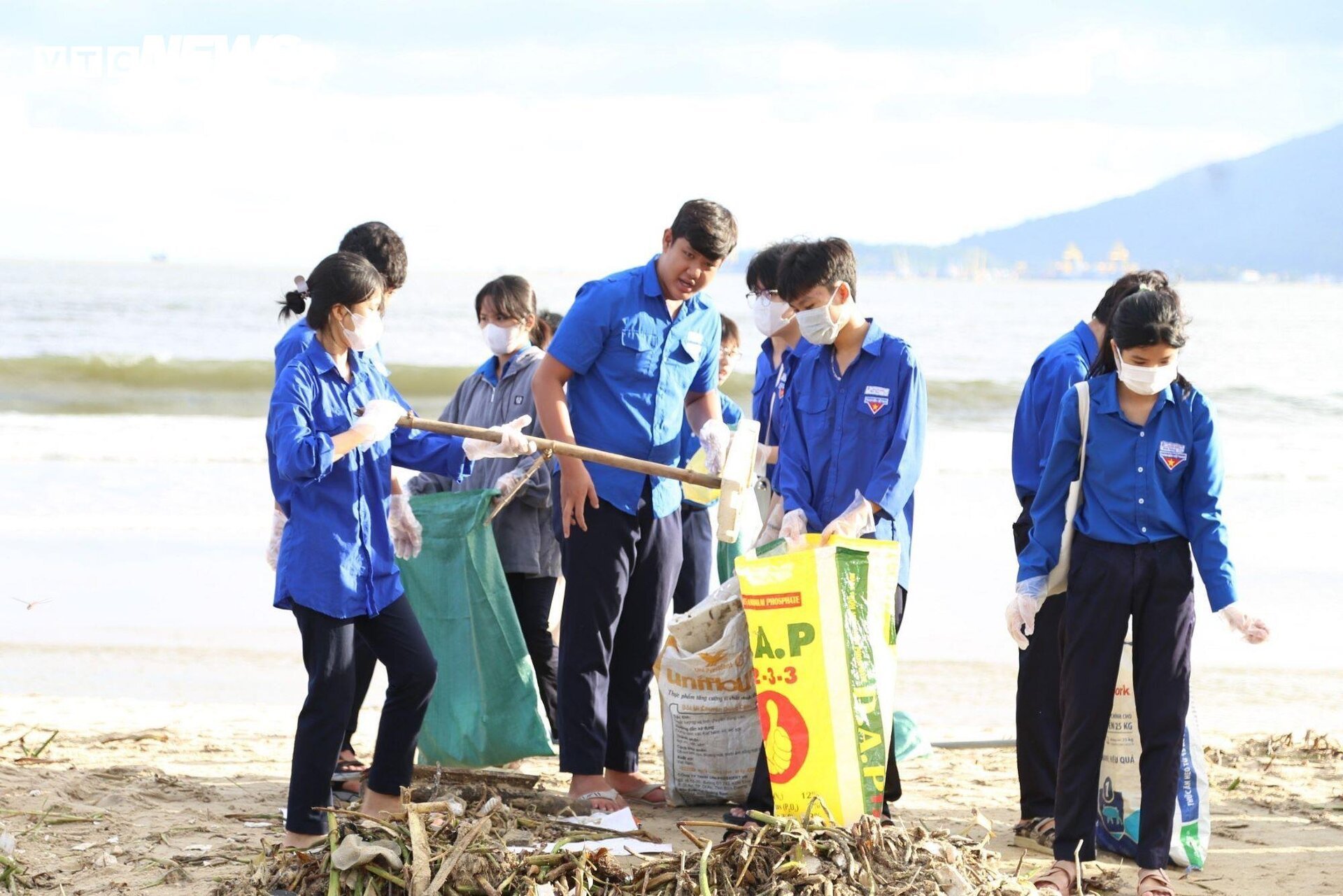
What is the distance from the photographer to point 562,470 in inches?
147

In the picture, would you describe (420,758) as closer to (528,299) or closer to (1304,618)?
(528,299)

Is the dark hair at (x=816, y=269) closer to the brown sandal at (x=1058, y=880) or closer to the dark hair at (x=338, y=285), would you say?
the dark hair at (x=338, y=285)

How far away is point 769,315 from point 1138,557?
6.02ft

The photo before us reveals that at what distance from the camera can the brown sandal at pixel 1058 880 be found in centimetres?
322

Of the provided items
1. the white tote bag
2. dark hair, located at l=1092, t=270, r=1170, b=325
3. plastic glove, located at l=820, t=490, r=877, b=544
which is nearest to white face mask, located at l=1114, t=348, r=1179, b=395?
the white tote bag

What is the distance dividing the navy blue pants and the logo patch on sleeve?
70.5 inches

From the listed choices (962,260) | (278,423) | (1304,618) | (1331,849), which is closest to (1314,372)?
(1304,618)

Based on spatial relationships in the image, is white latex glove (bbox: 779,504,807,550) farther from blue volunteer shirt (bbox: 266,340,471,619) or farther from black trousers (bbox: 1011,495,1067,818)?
blue volunteer shirt (bbox: 266,340,471,619)

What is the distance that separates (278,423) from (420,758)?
1.48m

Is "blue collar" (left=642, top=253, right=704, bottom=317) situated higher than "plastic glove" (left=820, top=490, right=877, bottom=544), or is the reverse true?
"blue collar" (left=642, top=253, right=704, bottom=317)

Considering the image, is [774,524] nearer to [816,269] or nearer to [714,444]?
[714,444]

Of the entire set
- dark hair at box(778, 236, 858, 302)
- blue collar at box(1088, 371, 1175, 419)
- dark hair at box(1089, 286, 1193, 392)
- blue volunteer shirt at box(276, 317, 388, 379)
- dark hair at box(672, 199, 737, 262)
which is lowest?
blue collar at box(1088, 371, 1175, 419)

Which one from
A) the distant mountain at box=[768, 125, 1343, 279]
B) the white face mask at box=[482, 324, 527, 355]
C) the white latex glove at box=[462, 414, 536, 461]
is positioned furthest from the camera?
the distant mountain at box=[768, 125, 1343, 279]

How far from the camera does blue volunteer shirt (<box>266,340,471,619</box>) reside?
322cm
